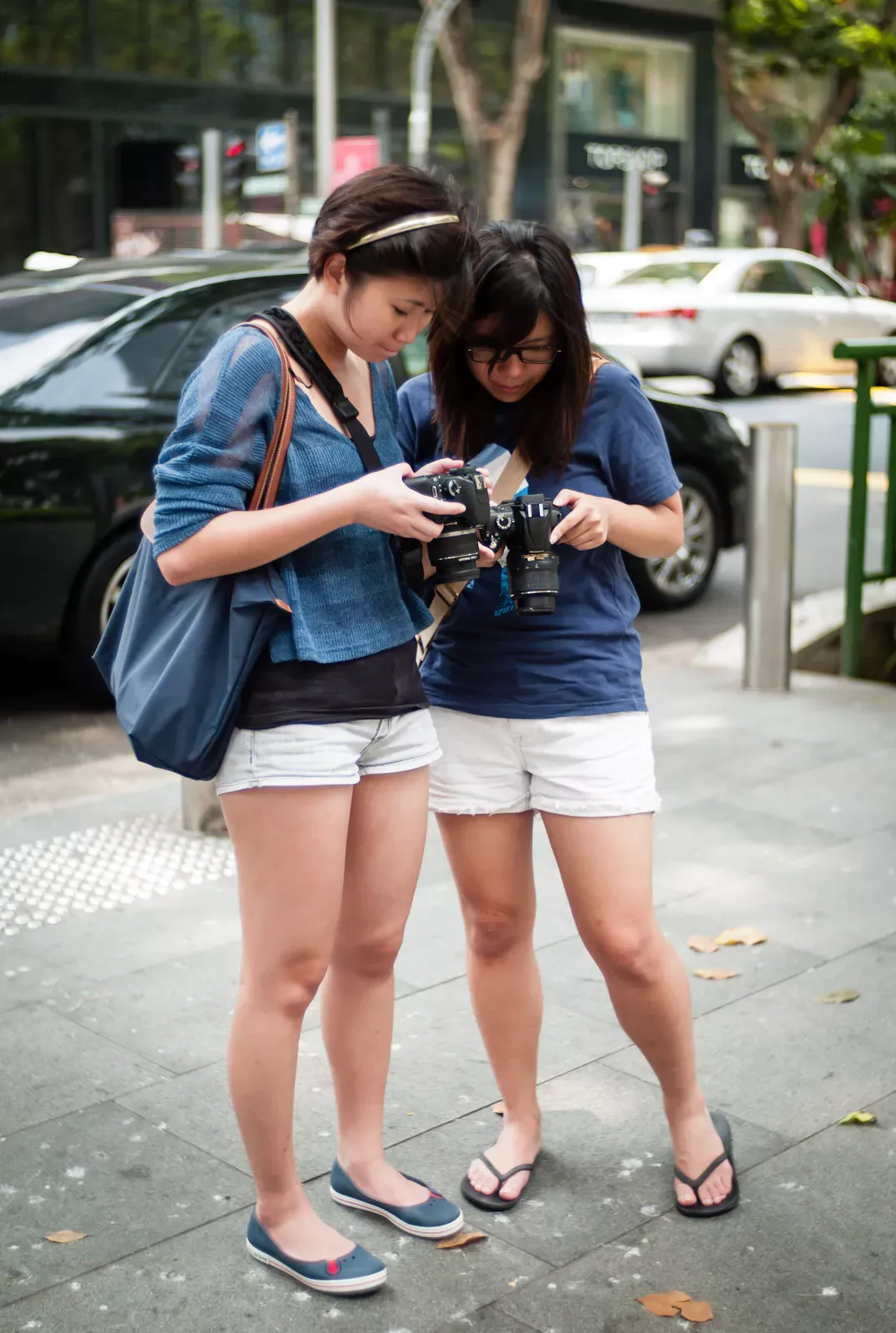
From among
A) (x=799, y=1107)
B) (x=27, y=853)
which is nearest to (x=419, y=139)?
(x=27, y=853)

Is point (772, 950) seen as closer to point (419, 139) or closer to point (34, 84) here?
point (419, 139)

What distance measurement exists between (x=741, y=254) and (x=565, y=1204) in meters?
18.2

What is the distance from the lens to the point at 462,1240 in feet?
9.48

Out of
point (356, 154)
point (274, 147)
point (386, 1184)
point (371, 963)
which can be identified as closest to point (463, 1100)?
point (386, 1184)

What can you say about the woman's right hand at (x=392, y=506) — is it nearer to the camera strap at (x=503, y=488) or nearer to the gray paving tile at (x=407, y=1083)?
the camera strap at (x=503, y=488)

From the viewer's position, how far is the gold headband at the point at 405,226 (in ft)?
8.06

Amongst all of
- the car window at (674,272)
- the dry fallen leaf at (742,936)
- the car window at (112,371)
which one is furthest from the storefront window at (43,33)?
the dry fallen leaf at (742,936)

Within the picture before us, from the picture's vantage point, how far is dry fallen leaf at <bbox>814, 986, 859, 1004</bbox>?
154 inches

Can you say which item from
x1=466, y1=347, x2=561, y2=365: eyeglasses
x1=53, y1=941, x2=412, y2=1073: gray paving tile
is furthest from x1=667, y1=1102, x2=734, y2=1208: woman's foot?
x1=466, y1=347, x2=561, y2=365: eyeglasses

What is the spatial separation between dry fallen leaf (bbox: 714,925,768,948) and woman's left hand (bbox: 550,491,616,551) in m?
1.80

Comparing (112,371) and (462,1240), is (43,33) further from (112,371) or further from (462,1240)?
(462,1240)

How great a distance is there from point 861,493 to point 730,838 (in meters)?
2.46

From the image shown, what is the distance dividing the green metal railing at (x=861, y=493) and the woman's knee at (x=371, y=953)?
441cm

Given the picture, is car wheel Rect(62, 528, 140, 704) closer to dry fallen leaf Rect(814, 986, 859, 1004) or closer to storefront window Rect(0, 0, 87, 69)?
dry fallen leaf Rect(814, 986, 859, 1004)
